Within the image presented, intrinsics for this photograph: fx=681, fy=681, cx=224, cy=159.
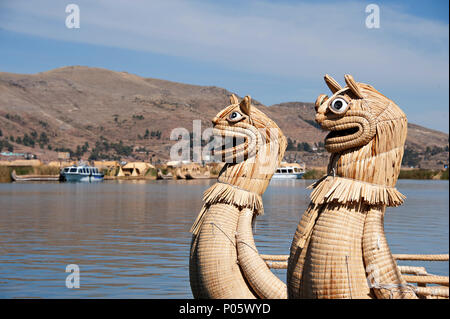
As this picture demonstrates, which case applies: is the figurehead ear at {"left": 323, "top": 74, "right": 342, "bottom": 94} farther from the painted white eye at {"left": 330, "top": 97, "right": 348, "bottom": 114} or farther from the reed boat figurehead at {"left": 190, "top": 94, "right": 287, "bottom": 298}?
the reed boat figurehead at {"left": 190, "top": 94, "right": 287, "bottom": 298}

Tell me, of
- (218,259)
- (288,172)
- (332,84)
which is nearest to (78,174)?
(288,172)

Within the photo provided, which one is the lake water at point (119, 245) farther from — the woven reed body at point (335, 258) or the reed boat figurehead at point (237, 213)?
the woven reed body at point (335, 258)

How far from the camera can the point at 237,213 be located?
7500mm

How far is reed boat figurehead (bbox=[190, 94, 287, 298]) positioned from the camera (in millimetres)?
7125

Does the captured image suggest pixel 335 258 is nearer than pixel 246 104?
Yes

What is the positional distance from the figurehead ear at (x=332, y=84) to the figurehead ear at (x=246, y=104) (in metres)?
1.88

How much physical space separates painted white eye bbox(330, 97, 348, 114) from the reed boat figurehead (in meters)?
2.11

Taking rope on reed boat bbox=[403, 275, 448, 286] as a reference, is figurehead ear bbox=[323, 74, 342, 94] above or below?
above

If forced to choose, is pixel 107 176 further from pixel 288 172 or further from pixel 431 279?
pixel 431 279

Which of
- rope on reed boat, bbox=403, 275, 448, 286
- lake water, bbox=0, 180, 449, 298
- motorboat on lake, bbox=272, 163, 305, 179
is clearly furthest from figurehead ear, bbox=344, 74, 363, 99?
motorboat on lake, bbox=272, 163, 305, 179

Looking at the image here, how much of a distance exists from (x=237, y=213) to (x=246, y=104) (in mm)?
1226

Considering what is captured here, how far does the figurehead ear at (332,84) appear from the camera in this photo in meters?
5.73
